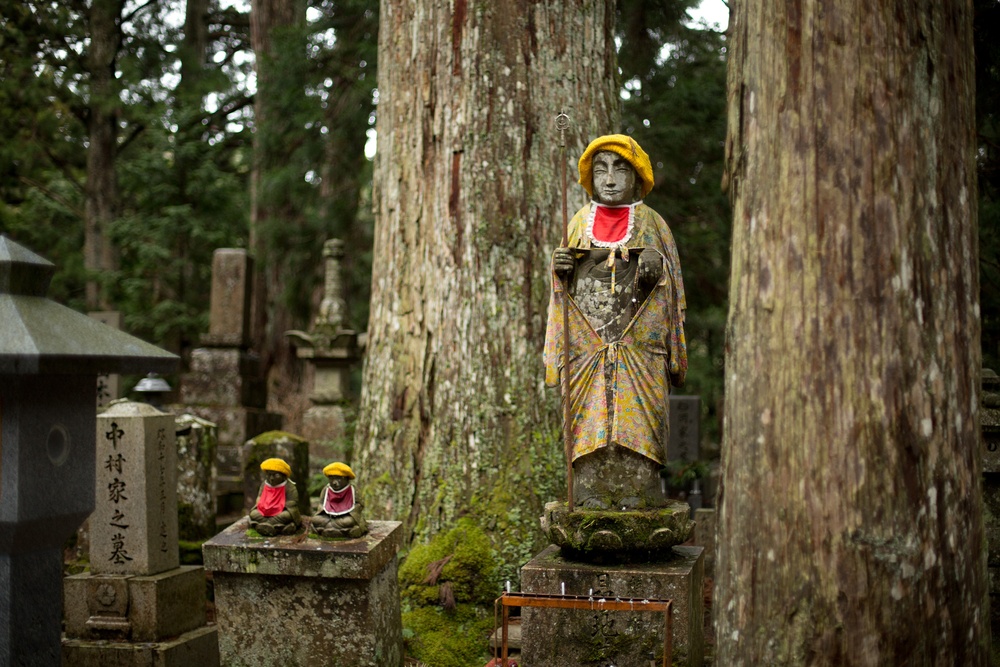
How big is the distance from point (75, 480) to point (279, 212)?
1385cm

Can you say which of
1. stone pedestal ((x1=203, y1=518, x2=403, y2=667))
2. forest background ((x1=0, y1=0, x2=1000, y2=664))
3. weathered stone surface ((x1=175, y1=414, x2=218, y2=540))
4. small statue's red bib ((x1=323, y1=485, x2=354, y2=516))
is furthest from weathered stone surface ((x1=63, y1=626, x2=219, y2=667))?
forest background ((x1=0, y1=0, x2=1000, y2=664))

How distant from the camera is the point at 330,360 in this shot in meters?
14.7

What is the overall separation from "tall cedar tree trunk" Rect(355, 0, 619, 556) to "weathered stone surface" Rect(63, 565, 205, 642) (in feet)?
5.16

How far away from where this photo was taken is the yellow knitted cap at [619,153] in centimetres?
567

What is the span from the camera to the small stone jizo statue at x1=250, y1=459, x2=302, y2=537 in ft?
18.8

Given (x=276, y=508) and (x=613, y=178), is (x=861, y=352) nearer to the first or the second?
(x=613, y=178)

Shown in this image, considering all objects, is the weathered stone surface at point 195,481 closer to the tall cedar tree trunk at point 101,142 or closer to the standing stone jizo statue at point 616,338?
the standing stone jizo statue at point 616,338

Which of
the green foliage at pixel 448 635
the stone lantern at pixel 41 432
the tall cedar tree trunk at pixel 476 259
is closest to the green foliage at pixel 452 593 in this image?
the green foliage at pixel 448 635

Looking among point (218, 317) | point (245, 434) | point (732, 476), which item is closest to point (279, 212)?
point (218, 317)

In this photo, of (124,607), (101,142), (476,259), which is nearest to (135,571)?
(124,607)

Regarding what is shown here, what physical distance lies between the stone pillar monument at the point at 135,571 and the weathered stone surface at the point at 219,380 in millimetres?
6631

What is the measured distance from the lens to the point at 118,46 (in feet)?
62.1

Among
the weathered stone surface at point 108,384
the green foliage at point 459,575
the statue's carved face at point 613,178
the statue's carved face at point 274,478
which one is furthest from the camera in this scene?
the weathered stone surface at point 108,384

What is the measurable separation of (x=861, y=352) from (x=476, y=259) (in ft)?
14.5
